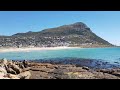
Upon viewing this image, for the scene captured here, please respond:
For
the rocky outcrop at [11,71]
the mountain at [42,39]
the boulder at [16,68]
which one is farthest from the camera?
the mountain at [42,39]

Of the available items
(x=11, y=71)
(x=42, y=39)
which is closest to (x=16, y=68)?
(x=11, y=71)

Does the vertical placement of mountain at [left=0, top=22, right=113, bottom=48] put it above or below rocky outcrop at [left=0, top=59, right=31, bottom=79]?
above

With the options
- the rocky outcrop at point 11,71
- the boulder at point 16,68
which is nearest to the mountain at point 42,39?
the rocky outcrop at point 11,71

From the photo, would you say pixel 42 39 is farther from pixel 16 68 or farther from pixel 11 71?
pixel 11 71

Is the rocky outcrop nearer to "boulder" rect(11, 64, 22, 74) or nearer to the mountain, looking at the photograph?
"boulder" rect(11, 64, 22, 74)

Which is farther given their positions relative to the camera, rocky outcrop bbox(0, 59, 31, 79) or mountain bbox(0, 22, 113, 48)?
mountain bbox(0, 22, 113, 48)

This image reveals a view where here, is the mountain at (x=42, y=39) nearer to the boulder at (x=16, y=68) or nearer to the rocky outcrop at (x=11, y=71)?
the rocky outcrop at (x=11, y=71)

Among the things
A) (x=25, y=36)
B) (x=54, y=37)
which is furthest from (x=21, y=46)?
(x=54, y=37)

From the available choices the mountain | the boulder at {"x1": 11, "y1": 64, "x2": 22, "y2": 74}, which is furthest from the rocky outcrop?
the mountain

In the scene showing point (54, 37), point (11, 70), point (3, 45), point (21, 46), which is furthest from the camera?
point (54, 37)

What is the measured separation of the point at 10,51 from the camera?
962 cm
